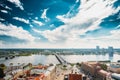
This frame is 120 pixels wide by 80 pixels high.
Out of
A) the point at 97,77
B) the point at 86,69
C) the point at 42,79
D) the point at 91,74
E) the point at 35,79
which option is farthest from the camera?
the point at 86,69

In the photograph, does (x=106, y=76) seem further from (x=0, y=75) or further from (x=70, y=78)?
(x=0, y=75)

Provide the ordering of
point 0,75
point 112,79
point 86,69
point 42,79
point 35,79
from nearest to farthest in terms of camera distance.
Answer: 1. point 35,79
2. point 42,79
3. point 112,79
4. point 0,75
5. point 86,69

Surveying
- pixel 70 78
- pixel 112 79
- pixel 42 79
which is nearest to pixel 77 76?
pixel 70 78

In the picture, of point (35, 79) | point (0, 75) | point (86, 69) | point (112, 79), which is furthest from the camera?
point (86, 69)

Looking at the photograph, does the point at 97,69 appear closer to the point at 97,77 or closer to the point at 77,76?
the point at 97,77

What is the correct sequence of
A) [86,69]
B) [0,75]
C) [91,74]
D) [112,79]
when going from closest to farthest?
[112,79]
[0,75]
[91,74]
[86,69]

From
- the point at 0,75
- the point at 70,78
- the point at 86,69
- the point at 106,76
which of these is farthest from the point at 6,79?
the point at 86,69

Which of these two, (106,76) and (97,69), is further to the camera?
(97,69)

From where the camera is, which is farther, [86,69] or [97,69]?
[86,69]
